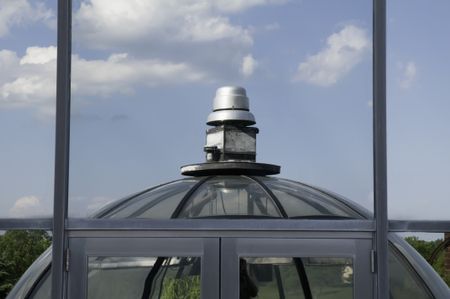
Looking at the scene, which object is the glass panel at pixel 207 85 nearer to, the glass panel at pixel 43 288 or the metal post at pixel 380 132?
the metal post at pixel 380 132

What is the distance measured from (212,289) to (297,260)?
1.43 ft

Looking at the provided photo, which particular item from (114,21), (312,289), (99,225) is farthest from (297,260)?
(114,21)

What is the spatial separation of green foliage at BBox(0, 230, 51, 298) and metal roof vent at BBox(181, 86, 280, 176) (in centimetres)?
83

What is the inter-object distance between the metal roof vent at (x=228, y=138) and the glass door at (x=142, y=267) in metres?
0.42

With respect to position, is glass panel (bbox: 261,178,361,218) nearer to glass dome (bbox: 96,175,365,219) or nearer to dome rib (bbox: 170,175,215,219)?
glass dome (bbox: 96,175,365,219)

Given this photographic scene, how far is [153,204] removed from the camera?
3.12 metres

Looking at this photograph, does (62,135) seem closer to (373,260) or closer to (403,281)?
(373,260)

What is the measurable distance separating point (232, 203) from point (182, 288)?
0.49 meters

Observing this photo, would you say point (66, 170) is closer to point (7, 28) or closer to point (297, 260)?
point (7, 28)

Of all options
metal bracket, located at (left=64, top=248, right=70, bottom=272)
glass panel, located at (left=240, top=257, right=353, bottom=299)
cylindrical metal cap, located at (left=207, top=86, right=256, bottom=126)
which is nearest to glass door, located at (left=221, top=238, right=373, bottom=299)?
glass panel, located at (left=240, top=257, right=353, bottom=299)

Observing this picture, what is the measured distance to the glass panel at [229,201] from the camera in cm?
309

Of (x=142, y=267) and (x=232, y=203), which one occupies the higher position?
(x=232, y=203)

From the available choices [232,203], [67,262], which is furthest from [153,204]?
[67,262]

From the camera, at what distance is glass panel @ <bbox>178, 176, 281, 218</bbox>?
309 centimetres
